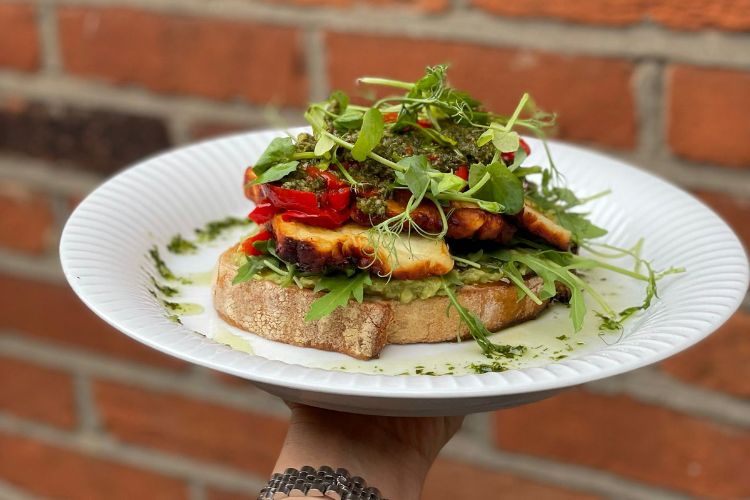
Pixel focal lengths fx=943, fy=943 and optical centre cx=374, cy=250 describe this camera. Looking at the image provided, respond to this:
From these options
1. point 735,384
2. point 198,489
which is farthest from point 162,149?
point 735,384

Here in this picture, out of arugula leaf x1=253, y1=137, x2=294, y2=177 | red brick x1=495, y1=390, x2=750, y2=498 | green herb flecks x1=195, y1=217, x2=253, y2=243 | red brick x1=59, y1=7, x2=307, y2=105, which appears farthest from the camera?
red brick x1=59, y1=7, x2=307, y2=105

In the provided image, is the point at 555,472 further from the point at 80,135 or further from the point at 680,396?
the point at 80,135

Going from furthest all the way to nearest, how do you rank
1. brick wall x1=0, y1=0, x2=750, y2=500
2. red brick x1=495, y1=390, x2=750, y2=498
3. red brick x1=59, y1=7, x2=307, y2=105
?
red brick x1=59, y1=7, x2=307, y2=105 → red brick x1=495, y1=390, x2=750, y2=498 → brick wall x1=0, y1=0, x2=750, y2=500

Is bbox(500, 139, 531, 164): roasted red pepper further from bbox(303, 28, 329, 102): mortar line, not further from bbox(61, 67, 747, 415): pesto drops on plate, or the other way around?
bbox(303, 28, 329, 102): mortar line

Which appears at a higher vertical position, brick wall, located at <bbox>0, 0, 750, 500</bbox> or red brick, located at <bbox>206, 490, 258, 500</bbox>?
brick wall, located at <bbox>0, 0, 750, 500</bbox>

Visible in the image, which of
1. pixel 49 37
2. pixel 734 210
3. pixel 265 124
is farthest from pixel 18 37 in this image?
pixel 734 210

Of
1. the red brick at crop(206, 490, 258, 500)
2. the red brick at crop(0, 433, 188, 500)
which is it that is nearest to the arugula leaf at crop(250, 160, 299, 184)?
the red brick at crop(206, 490, 258, 500)

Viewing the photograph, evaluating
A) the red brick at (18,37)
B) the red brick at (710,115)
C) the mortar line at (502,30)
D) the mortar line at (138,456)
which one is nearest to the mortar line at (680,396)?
Answer: the red brick at (710,115)

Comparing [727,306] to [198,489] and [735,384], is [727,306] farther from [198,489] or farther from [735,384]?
[198,489]
